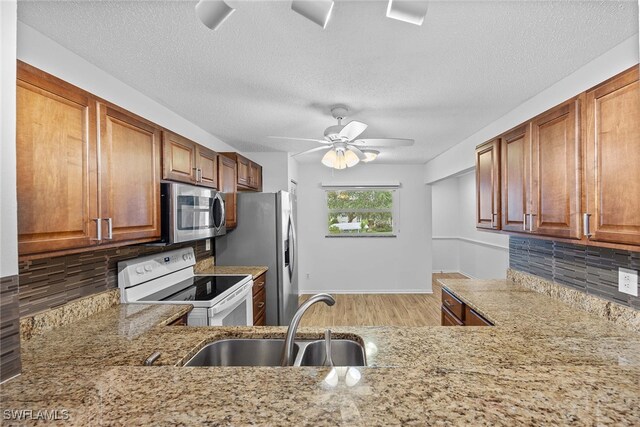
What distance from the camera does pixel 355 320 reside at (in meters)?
4.17

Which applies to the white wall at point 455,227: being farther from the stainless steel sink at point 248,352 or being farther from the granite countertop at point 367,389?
the stainless steel sink at point 248,352

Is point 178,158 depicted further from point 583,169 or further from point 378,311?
point 378,311

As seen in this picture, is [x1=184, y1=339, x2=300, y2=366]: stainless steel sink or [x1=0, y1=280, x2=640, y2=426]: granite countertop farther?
[x1=184, y1=339, x2=300, y2=366]: stainless steel sink

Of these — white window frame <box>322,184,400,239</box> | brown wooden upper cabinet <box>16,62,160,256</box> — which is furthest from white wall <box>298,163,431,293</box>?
brown wooden upper cabinet <box>16,62,160,256</box>

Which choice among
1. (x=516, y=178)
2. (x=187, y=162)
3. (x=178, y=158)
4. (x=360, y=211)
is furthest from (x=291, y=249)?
(x=516, y=178)

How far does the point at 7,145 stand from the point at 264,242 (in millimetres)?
2598

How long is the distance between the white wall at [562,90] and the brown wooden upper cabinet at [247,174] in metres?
2.71

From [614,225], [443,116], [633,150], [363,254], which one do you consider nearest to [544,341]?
[614,225]

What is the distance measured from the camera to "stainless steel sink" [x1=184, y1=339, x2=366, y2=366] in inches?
55.1

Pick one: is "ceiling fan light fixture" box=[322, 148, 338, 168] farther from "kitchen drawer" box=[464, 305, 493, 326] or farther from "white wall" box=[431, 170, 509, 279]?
"white wall" box=[431, 170, 509, 279]

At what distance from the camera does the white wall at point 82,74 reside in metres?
1.50

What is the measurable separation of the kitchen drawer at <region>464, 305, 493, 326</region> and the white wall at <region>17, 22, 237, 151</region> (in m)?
2.80

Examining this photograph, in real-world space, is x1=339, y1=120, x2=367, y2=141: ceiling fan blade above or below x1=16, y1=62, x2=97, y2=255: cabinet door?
above

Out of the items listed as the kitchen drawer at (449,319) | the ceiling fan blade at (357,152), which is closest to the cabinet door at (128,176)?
the ceiling fan blade at (357,152)
